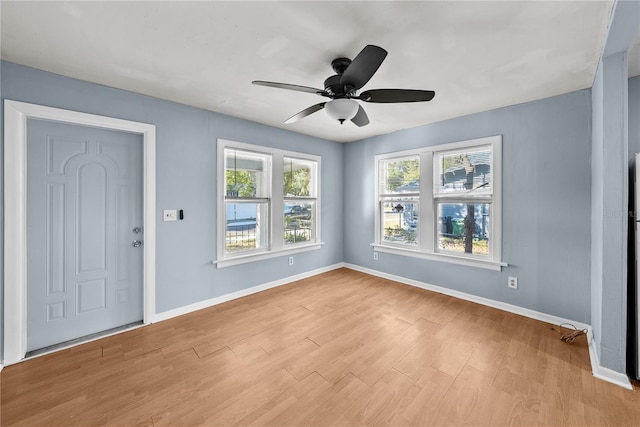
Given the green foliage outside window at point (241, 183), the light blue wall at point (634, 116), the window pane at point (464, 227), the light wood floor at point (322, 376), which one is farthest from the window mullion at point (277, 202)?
the light blue wall at point (634, 116)

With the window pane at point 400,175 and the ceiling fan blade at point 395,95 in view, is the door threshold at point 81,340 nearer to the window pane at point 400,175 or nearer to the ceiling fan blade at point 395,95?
the ceiling fan blade at point 395,95

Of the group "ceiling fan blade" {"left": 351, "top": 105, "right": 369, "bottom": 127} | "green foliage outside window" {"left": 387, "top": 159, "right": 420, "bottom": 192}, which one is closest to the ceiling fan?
"ceiling fan blade" {"left": 351, "top": 105, "right": 369, "bottom": 127}

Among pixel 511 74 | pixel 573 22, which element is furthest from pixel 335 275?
pixel 573 22

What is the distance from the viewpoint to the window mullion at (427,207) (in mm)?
3785

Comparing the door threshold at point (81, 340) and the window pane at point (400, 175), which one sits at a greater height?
the window pane at point (400, 175)

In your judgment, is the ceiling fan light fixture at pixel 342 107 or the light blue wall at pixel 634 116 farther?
the light blue wall at pixel 634 116

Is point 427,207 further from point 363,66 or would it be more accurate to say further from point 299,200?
point 363,66

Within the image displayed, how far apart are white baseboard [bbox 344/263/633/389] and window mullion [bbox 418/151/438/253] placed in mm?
586

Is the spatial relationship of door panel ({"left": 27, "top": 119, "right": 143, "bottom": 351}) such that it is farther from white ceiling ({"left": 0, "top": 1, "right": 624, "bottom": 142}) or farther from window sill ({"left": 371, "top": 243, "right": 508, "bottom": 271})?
window sill ({"left": 371, "top": 243, "right": 508, "bottom": 271})

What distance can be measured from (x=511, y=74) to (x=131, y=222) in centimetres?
401

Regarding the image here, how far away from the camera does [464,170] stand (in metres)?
3.51

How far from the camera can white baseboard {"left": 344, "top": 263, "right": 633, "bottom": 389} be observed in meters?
1.90

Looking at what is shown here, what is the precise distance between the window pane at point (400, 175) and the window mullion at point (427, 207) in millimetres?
143

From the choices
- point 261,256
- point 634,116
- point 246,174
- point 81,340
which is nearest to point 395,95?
point 634,116
